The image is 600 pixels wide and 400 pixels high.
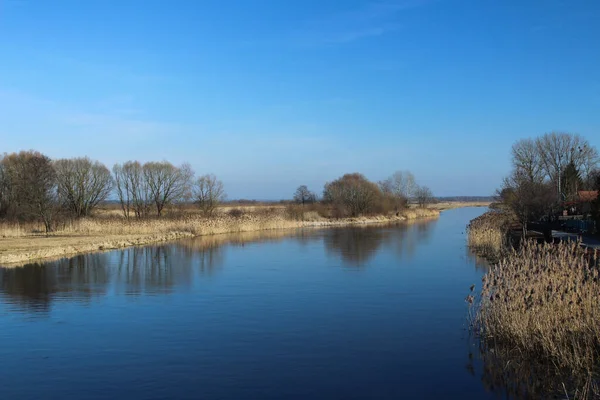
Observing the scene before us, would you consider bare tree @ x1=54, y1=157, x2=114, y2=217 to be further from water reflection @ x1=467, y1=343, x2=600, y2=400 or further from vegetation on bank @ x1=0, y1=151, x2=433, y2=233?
water reflection @ x1=467, y1=343, x2=600, y2=400

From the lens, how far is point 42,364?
27.8 feet

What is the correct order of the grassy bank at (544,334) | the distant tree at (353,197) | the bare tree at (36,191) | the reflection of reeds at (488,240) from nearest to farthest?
the grassy bank at (544,334) → the reflection of reeds at (488,240) → the bare tree at (36,191) → the distant tree at (353,197)

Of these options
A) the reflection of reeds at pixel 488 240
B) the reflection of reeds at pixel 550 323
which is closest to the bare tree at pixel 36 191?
the reflection of reeds at pixel 488 240

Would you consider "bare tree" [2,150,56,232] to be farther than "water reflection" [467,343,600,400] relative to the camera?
Yes

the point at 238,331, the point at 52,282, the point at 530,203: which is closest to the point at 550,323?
the point at 238,331

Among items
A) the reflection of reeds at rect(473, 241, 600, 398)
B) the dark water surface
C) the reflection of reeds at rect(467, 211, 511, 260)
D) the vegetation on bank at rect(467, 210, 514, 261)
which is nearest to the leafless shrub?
the reflection of reeds at rect(473, 241, 600, 398)

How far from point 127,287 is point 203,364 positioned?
7976 mm

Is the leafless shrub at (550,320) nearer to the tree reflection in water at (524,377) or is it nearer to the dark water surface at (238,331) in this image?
the tree reflection in water at (524,377)

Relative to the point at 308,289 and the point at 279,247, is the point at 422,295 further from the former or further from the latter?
the point at 279,247

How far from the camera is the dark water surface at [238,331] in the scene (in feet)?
24.9

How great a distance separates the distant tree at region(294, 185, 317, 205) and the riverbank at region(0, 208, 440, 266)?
16717 millimetres

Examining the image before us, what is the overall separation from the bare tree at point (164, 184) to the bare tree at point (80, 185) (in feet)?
14.4

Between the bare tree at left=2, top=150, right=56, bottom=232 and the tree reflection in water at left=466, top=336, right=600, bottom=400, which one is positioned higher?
the bare tree at left=2, top=150, right=56, bottom=232

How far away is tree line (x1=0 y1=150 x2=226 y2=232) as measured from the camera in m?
30.5
